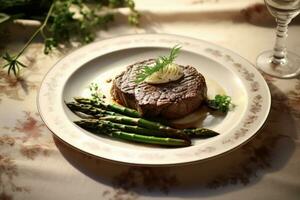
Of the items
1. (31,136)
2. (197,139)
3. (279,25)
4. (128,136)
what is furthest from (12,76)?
(279,25)

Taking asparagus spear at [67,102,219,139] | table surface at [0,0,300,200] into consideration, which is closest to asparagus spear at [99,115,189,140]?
asparagus spear at [67,102,219,139]

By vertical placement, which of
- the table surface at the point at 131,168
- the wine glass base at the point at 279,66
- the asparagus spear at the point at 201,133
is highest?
the asparagus spear at the point at 201,133

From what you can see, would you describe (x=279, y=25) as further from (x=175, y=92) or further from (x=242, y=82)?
(x=175, y=92)

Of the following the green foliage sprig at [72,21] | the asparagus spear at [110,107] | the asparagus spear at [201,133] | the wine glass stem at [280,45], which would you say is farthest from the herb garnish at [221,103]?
the green foliage sprig at [72,21]

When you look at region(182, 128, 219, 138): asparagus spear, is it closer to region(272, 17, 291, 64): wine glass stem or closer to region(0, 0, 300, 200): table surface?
region(0, 0, 300, 200): table surface

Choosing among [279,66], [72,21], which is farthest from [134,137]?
[72,21]

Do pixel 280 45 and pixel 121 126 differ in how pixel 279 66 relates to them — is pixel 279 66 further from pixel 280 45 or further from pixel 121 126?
pixel 121 126

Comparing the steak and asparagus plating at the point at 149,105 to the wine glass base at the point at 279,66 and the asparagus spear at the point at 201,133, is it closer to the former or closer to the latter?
the asparagus spear at the point at 201,133
